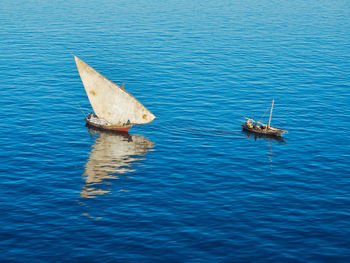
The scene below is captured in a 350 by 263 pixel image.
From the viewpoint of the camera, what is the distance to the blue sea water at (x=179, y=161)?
60.7 m

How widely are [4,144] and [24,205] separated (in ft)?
81.9

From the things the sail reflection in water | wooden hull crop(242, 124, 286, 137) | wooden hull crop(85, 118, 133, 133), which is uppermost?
wooden hull crop(242, 124, 286, 137)

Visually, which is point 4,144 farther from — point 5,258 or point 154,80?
point 154,80

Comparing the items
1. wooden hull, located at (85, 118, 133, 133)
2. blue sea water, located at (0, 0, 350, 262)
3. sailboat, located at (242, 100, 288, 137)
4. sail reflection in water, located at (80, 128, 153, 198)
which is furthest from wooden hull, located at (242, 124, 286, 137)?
wooden hull, located at (85, 118, 133, 133)

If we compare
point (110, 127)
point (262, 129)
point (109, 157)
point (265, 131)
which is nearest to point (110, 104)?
point (110, 127)

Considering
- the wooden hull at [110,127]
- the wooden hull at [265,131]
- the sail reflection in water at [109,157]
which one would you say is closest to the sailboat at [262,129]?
the wooden hull at [265,131]

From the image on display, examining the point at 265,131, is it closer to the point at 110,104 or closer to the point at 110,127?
the point at 110,127

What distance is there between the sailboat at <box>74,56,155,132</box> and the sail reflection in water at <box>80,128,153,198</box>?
225 centimetres

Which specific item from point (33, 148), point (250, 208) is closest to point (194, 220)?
point (250, 208)

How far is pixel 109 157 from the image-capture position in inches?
3418

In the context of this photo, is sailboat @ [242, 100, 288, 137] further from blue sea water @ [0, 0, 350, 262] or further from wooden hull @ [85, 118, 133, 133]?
wooden hull @ [85, 118, 133, 133]

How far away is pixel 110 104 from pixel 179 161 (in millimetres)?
24121

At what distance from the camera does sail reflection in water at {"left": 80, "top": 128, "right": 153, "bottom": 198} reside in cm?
7600

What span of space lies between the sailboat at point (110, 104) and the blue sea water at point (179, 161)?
2.63 metres
